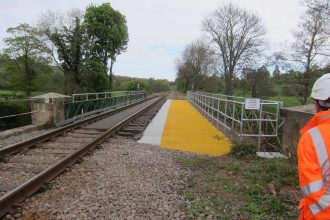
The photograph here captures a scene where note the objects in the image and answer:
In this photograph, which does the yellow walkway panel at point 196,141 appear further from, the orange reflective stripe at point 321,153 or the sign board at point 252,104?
the orange reflective stripe at point 321,153

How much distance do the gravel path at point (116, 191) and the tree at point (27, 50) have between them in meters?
38.3

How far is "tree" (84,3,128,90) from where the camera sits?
162 ft

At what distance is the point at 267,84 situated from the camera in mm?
47438

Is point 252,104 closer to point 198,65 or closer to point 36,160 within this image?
point 36,160

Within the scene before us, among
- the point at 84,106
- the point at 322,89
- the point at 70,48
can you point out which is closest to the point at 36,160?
the point at 322,89

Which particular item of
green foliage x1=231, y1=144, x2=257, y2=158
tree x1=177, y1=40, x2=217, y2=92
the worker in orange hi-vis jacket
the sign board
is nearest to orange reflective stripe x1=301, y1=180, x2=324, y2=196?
the worker in orange hi-vis jacket

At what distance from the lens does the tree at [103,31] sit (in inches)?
1939

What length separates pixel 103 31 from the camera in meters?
49.8

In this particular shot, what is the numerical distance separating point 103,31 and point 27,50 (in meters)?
10.3

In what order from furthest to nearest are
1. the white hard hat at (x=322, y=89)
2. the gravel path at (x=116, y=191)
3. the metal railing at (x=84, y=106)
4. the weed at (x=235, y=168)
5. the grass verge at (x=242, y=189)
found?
the metal railing at (x=84, y=106) → the weed at (x=235, y=168) → the grass verge at (x=242, y=189) → the gravel path at (x=116, y=191) → the white hard hat at (x=322, y=89)

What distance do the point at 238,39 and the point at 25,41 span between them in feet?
84.7

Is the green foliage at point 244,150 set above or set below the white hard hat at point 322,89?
below

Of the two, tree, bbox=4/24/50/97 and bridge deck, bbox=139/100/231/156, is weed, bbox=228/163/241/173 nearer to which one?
bridge deck, bbox=139/100/231/156

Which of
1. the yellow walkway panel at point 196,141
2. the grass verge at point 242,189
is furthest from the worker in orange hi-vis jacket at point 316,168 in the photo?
the yellow walkway panel at point 196,141
